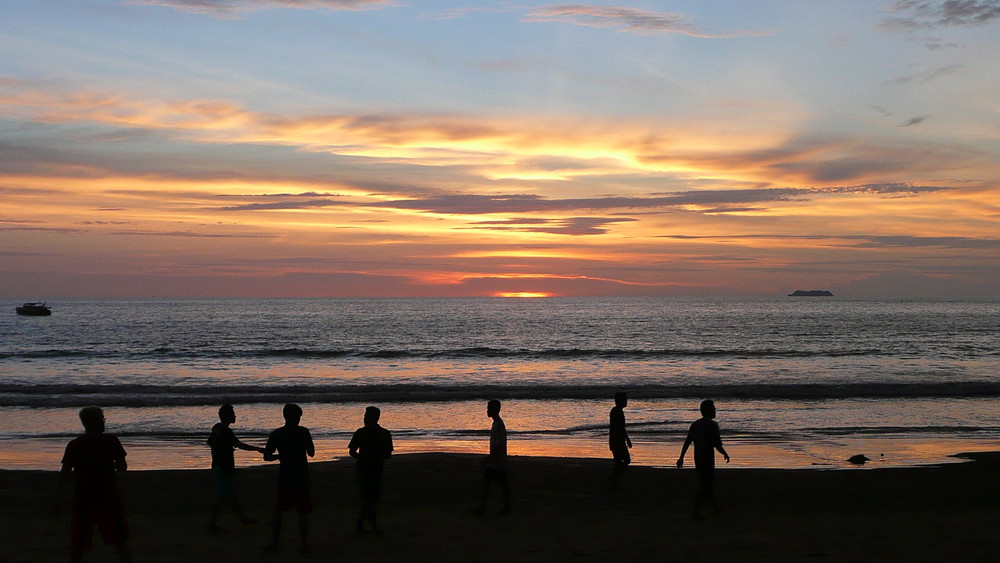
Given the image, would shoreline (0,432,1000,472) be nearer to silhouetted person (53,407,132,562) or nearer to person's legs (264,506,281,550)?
person's legs (264,506,281,550)

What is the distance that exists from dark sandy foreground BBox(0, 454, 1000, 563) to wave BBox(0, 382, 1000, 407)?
15.0 metres

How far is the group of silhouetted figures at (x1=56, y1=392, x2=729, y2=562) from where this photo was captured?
25.2 ft

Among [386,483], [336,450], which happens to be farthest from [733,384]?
[386,483]

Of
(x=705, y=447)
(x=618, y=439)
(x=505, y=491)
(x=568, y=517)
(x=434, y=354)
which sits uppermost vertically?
(x=705, y=447)

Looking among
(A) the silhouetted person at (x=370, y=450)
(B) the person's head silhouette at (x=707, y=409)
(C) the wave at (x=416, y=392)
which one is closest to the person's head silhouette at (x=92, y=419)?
(A) the silhouetted person at (x=370, y=450)

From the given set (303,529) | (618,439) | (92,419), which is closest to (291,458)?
(303,529)

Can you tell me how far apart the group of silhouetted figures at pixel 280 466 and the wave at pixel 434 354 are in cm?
4157

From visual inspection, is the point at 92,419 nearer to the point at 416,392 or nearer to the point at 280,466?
the point at 280,466

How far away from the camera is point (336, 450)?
19.1 meters

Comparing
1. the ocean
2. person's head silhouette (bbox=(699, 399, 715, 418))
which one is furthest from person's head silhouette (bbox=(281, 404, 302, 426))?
the ocean

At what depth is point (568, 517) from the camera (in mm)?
11867

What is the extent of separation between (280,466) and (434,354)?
47035mm

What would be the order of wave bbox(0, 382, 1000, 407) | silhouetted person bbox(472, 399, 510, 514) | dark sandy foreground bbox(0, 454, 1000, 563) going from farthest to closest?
wave bbox(0, 382, 1000, 407)
silhouetted person bbox(472, 399, 510, 514)
dark sandy foreground bbox(0, 454, 1000, 563)

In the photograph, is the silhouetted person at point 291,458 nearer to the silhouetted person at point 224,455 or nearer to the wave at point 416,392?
the silhouetted person at point 224,455
